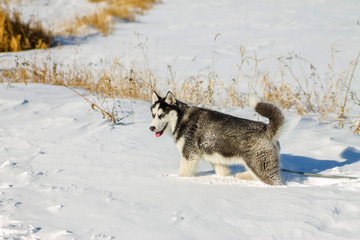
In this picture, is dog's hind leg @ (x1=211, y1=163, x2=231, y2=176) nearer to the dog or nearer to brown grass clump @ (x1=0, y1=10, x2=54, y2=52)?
the dog

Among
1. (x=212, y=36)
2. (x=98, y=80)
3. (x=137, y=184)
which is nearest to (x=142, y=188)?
(x=137, y=184)

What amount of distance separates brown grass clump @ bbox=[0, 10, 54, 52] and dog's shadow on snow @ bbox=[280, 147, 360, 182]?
791cm

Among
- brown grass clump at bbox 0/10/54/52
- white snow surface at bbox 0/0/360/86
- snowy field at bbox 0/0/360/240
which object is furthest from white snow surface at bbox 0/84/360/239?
brown grass clump at bbox 0/10/54/52

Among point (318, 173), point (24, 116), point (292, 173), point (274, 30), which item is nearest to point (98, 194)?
point (292, 173)

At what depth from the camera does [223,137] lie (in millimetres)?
3957

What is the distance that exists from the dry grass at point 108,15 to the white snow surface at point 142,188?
26.3ft

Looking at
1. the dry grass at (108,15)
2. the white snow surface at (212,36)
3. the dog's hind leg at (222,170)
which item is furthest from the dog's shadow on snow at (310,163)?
the dry grass at (108,15)

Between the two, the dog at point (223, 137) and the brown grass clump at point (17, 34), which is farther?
the brown grass clump at point (17, 34)

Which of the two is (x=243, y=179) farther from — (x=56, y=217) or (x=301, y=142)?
(x=56, y=217)

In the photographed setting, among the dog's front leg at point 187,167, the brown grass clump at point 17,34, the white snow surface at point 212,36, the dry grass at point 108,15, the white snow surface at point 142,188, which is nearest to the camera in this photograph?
the white snow surface at point 142,188

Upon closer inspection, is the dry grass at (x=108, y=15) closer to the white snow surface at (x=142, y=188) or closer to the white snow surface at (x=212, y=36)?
the white snow surface at (x=212, y=36)

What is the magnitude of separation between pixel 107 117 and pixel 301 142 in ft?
8.91

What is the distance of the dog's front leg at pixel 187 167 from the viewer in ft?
13.2

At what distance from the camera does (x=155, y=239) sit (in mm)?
2596
